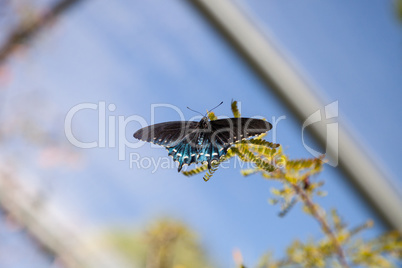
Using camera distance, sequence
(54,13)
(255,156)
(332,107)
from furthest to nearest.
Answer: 1. (54,13)
2. (332,107)
3. (255,156)

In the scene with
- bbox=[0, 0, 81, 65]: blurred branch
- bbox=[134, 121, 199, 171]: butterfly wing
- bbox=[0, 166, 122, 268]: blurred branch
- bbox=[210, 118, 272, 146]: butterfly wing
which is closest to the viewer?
bbox=[210, 118, 272, 146]: butterfly wing

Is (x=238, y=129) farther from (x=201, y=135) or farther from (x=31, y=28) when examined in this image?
(x=31, y=28)

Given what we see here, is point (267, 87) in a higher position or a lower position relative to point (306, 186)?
higher

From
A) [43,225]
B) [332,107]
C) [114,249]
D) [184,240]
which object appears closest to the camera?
[184,240]

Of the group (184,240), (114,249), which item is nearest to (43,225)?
(114,249)

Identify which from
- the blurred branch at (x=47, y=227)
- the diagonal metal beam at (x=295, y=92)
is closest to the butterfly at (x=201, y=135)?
the diagonal metal beam at (x=295, y=92)

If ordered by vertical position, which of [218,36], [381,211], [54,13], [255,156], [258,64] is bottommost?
[381,211]

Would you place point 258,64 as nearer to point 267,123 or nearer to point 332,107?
point 332,107

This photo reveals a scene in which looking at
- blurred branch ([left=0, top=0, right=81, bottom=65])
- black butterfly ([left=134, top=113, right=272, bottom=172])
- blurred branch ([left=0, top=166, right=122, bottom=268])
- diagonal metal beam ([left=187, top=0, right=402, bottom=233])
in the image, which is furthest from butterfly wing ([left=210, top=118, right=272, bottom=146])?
blurred branch ([left=0, top=166, right=122, bottom=268])

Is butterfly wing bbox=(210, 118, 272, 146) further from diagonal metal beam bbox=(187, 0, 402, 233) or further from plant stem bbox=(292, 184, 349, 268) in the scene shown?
diagonal metal beam bbox=(187, 0, 402, 233)
